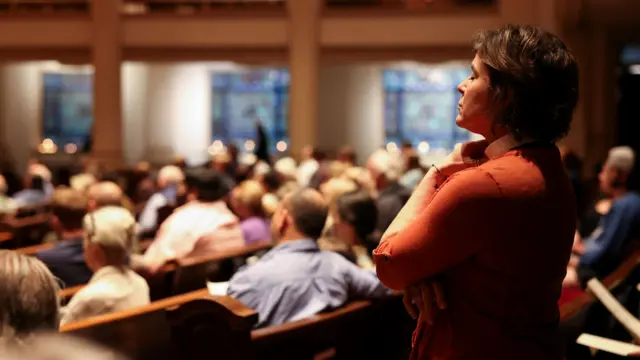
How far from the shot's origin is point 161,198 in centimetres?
879

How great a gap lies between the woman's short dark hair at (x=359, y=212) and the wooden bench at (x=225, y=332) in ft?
3.53

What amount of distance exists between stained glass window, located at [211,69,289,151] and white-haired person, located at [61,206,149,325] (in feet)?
53.4

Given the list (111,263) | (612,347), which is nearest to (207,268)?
(111,263)

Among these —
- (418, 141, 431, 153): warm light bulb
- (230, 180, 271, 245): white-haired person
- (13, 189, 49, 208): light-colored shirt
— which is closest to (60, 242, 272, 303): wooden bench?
(230, 180, 271, 245): white-haired person

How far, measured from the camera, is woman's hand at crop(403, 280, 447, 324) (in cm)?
194

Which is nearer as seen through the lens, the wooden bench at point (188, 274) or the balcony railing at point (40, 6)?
the wooden bench at point (188, 274)

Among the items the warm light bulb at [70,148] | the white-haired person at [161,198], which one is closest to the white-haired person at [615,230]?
the white-haired person at [161,198]

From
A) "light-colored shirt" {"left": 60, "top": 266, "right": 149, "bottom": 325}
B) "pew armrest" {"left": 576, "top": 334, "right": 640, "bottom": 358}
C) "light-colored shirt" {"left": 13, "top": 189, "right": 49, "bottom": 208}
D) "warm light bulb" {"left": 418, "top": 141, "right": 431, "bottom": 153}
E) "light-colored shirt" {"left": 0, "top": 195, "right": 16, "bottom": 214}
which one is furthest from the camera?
"warm light bulb" {"left": 418, "top": 141, "right": 431, "bottom": 153}

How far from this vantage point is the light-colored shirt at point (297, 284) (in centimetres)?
402

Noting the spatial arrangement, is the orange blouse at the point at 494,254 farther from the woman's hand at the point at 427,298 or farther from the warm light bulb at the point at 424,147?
the warm light bulb at the point at 424,147

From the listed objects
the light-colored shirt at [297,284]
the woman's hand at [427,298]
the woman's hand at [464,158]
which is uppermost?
the woman's hand at [464,158]

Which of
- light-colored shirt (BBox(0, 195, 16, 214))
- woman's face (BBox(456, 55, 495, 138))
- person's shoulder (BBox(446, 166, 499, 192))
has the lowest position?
light-colored shirt (BBox(0, 195, 16, 214))

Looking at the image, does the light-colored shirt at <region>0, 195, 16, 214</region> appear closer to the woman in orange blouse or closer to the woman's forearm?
the woman's forearm

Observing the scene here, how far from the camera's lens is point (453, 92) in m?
21.1
